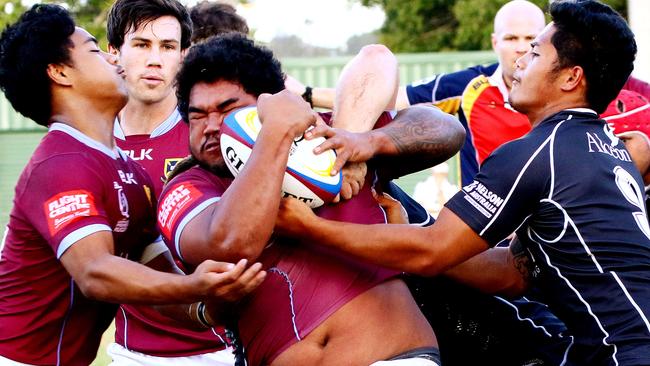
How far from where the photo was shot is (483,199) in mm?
4348

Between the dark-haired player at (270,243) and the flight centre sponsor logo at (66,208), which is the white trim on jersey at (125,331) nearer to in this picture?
the flight centre sponsor logo at (66,208)

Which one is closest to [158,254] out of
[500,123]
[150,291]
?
[150,291]

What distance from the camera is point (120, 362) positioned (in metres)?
5.80

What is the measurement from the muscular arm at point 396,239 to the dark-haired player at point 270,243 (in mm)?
131

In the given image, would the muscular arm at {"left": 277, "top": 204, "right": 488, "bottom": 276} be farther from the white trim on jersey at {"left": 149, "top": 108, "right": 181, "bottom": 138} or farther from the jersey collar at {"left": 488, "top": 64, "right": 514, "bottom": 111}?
the jersey collar at {"left": 488, "top": 64, "right": 514, "bottom": 111}

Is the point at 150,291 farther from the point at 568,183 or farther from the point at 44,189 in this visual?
the point at 568,183

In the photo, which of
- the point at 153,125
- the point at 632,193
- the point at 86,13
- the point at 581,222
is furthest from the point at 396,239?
the point at 86,13

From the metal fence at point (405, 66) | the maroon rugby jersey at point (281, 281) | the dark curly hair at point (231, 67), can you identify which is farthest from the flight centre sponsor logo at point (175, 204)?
the metal fence at point (405, 66)

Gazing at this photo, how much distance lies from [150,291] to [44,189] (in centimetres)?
69

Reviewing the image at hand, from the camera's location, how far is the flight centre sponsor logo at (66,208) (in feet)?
14.1

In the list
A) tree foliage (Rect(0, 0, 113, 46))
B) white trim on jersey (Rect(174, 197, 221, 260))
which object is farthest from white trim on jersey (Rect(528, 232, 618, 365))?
tree foliage (Rect(0, 0, 113, 46))

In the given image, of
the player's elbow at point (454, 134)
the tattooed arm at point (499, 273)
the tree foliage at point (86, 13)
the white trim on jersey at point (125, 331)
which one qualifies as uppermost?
the player's elbow at point (454, 134)

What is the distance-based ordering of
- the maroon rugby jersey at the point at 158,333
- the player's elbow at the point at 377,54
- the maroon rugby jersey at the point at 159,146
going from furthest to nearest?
the maroon rugby jersey at the point at 159,146 → the maroon rugby jersey at the point at 158,333 → the player's elbow at the point at 377,54

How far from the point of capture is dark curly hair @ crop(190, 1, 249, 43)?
23.2 ft
